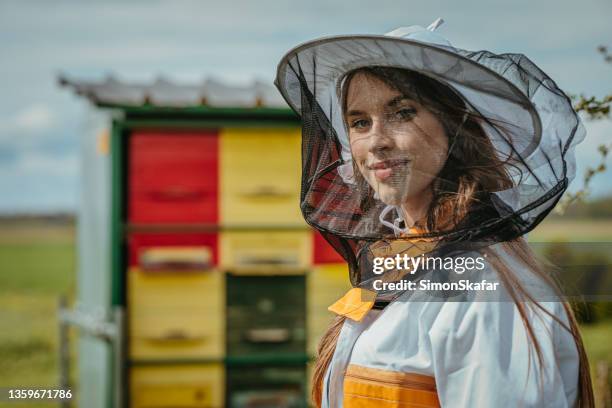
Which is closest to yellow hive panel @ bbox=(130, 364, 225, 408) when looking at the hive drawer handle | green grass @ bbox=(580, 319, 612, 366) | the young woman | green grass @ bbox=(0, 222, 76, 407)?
the hive drawer handle

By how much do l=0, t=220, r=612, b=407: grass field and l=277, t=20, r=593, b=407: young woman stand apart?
0.86m

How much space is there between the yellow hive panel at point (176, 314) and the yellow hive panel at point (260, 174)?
0.33 metres

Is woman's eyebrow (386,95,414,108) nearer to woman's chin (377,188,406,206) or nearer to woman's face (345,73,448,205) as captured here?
woman's face (345,73,448,205)

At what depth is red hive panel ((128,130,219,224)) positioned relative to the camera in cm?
382

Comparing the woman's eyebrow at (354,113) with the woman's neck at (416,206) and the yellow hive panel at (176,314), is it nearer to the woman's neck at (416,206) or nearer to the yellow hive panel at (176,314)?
the woman's neck at (416,206)

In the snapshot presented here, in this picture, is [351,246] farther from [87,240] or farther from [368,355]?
[87,240]

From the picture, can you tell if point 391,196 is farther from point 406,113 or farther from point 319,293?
point 319,293

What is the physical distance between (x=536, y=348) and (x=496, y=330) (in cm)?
7

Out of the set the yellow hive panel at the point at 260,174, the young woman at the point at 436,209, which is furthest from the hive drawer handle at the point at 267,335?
the young woman at the point at 436,209

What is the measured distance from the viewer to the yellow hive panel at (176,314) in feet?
12.5

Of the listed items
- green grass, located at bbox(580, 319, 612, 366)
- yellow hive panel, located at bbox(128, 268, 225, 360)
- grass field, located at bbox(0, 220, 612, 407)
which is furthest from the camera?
green grass, located at bbox(580, 319, 612, 366)

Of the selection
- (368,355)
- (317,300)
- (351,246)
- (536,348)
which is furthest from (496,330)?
(317,300)

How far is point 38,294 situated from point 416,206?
35.1 feet

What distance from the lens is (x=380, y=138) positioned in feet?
5.37
